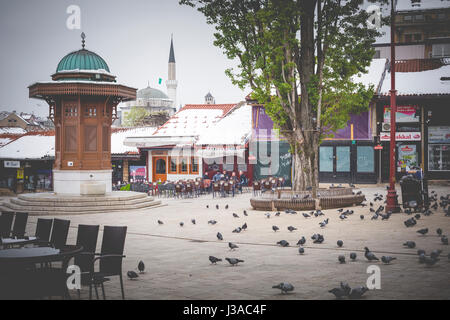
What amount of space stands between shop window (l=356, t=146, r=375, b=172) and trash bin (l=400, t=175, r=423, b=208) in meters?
14.8

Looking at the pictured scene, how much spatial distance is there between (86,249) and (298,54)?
44.7ft

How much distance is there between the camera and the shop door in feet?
114

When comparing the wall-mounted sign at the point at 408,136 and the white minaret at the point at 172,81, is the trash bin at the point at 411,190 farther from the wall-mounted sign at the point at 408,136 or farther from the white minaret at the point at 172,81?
the white minaret at the point at 172,81

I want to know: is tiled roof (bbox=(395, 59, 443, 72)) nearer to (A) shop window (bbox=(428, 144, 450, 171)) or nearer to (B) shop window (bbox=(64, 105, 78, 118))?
(A) shop window (bbox=(428, 144, 450, 171))

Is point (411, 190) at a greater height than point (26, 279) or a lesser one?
greater

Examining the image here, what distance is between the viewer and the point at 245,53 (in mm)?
17812

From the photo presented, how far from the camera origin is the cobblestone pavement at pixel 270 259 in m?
6.34

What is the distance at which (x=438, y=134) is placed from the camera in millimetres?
28500

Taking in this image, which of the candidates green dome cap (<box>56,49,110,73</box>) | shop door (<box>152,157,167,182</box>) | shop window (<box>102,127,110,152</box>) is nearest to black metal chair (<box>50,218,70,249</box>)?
shop window (<box>102,127,110,152</box>)

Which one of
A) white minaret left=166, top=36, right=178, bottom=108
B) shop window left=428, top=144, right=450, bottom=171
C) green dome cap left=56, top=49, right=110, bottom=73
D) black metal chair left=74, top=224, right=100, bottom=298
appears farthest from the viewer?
white minaret left=166, top=36, right=178, bottom=108

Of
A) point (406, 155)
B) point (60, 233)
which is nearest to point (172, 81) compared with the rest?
point (406, 155)

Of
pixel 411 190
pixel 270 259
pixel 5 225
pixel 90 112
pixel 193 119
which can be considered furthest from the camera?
pixel 193 119

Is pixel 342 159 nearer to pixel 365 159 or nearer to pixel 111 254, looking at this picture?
pixel 365 159

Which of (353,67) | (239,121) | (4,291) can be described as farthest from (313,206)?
(239,121)
